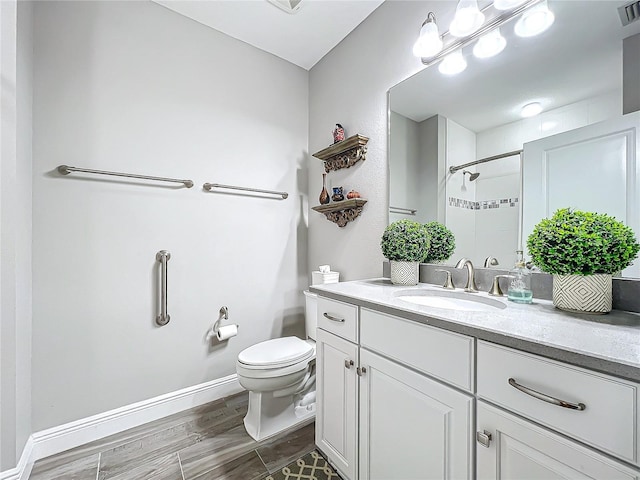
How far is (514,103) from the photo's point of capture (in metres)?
1.19

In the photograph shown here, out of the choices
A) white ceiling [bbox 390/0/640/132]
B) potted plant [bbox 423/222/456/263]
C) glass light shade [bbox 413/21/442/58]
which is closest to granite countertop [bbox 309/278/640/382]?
potted plant [bbox 423/222/456/263]

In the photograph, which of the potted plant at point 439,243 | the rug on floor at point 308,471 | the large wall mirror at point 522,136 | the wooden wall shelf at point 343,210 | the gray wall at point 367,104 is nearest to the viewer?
the large wall mirror at point 522,136

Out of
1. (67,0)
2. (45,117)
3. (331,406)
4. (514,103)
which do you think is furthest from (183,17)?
(331,406)

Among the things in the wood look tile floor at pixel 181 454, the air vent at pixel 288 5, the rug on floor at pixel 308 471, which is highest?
the air vent at pixel 288 5

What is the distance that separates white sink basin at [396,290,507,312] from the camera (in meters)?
1.11

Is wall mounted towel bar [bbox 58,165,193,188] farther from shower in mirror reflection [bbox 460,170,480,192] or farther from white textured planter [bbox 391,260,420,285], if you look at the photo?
shower in mirror reflection [bbox 460,170,480,192]

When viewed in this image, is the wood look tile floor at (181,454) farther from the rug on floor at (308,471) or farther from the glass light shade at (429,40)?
the glass light shade at (429,40)

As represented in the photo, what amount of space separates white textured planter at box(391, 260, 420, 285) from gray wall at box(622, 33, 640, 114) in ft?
3.15

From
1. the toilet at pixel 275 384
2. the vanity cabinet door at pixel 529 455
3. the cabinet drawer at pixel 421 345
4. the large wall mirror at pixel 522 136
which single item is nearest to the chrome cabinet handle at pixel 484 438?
the vanity cabinet door at pixel 529 455

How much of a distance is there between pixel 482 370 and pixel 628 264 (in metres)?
0.58

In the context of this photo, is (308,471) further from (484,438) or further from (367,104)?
(367,104)

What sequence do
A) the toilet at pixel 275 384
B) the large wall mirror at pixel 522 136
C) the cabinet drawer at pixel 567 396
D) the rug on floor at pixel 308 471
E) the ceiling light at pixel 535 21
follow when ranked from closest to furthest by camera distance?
the cabinet drawer at pixel 567 396 → the large wall mirror at pixel 522 136 → the ceiling light at pixel 535 21 → the rug on floor at pixel 308 471 → the toilet at pixel 275 384

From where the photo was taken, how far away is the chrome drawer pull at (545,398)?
0.58m

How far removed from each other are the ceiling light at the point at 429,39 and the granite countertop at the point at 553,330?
129 cm
